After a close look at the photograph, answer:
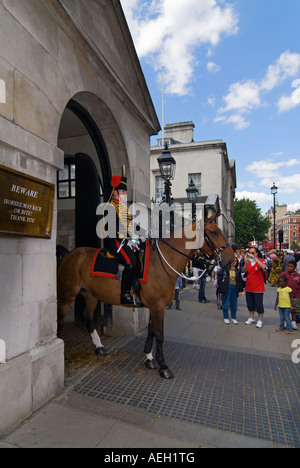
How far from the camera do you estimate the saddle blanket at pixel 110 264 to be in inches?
184

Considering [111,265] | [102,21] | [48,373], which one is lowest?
[48,373]

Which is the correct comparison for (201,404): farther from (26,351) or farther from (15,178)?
(15,178)

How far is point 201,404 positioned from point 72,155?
6612 millimetres

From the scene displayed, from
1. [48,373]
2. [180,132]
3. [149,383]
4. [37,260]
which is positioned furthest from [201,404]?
[180,132]

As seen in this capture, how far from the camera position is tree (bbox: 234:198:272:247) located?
50.5 meters

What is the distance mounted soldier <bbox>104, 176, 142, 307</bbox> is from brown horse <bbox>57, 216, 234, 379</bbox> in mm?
218

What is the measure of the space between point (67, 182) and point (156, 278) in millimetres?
4814

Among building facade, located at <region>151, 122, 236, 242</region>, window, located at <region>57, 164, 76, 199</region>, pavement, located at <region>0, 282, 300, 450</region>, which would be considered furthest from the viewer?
building facade, located at <region>151, 122, 236, 242</region>

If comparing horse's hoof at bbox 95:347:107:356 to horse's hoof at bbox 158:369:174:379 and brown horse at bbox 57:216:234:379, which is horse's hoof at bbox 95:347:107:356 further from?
horse's hoof at bbox 158:369:174:379

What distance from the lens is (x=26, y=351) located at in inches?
132

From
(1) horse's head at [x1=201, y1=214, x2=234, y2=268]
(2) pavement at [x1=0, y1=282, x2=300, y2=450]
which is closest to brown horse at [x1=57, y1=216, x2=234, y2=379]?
(1) horse's head at [x1=201, y1=214, x2=234, y2=268]

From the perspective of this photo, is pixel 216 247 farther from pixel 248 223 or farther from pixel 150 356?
pixel 248 223

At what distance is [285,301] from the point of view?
269 inches

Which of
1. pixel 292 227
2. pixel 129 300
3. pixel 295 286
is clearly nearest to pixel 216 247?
pixel 129 300
